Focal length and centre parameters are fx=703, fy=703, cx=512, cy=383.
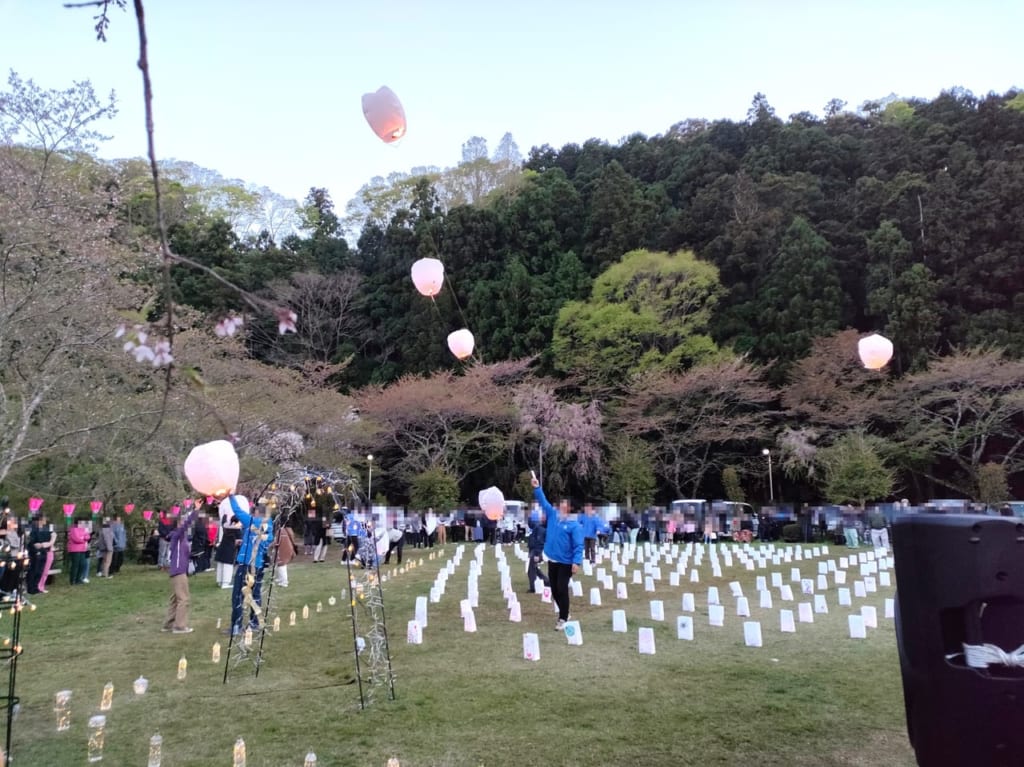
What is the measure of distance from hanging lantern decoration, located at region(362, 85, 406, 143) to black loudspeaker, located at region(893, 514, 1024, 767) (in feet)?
14.2

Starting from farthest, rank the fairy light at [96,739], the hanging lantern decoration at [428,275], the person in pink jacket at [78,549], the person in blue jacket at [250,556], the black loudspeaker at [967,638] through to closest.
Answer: the person in pink jacket at [78,549] < the hanging lantern decoration at [428,275] < the person in blue jacket at [250,556] < the fairy light at [96,739] < the black loudspeaker at [967,638]

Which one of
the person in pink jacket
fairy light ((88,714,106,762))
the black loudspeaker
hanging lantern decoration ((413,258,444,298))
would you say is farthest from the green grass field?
the person in pink jacket

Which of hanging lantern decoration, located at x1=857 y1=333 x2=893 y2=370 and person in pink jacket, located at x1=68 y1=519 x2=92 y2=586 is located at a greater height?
hanging lantern decoration, located at x1=857 y1=333 x2=893 y2=370

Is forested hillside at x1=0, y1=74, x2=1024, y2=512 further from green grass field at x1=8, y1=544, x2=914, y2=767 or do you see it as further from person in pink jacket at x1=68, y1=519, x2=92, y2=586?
green grass field at x1=8, y1=544, x2=914, y2=767

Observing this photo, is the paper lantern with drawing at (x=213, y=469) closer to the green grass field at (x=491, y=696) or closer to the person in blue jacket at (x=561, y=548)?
the green grass field at (x=491, y=696)

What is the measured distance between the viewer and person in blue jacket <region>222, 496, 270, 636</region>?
7219mm

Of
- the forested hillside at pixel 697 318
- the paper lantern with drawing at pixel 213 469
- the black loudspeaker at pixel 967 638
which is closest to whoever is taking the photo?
the black loudspeaker at pixel 967 638

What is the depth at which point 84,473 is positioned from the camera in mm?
15781

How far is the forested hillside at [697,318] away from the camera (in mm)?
26641

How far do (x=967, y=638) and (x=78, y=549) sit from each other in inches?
586

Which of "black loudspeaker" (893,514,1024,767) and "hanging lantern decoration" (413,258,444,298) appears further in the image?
"hanging lantern decoration" (413,258,444,298)

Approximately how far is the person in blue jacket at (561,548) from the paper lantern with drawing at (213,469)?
136 inches

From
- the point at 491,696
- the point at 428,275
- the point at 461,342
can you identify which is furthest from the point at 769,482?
the point at 491,696

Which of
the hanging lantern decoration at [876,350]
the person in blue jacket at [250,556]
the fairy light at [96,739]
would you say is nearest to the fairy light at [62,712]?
the fairy light at [96,739]
